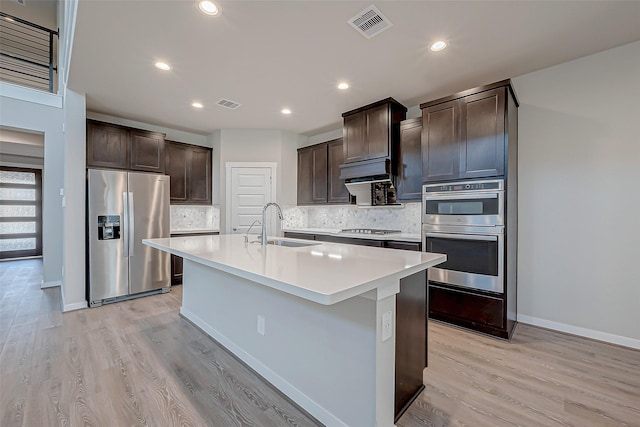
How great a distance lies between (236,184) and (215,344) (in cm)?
312

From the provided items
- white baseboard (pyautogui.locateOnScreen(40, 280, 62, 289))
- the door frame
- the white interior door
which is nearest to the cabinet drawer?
the white interior door

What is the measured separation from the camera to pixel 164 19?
2.17 metres

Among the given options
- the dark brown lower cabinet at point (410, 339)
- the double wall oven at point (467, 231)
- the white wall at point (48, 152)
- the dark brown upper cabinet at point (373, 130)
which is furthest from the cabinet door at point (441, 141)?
the white wall at point (48, 152)

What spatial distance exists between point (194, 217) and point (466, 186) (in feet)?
15.7

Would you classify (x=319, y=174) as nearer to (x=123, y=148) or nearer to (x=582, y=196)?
(x=123, y=148)

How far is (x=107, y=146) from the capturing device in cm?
396

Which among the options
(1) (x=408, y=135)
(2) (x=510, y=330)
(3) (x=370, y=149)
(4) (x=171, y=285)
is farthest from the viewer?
(4) (x=171, y=285)

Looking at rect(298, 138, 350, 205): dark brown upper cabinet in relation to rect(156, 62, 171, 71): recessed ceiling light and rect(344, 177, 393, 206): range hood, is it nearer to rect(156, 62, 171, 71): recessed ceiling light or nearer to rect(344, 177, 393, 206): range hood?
rect(344, 177, 393, 206): range hood

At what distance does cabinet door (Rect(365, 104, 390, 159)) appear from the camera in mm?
3727

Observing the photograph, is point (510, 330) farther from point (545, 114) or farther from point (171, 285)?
point (171, 285)

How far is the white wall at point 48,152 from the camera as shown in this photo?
3.89 metres

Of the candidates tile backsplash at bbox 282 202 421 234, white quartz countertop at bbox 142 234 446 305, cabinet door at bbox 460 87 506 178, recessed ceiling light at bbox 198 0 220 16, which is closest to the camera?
white quartz countertop at bbox 142 234 446 305

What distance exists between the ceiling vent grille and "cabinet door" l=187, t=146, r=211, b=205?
1.46m

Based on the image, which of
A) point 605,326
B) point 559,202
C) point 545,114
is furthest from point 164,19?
A: point 605,326
